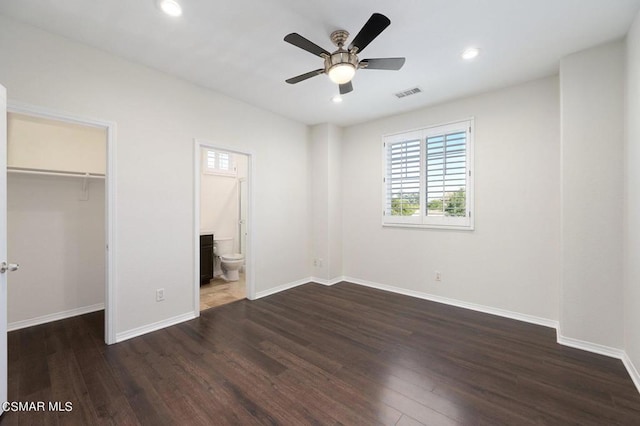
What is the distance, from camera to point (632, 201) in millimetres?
2189

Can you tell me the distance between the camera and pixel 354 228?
491 centimetres

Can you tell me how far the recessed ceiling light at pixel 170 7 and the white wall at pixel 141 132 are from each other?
1059mm

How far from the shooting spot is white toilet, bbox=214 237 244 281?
488 centimetres

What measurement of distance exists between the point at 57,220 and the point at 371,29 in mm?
3936

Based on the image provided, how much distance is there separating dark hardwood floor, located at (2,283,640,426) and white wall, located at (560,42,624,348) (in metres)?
0.38

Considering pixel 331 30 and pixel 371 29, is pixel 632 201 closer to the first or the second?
pixel 371 29

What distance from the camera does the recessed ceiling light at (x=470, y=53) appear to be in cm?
258

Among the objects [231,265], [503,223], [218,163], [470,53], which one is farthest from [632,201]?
[218,163]

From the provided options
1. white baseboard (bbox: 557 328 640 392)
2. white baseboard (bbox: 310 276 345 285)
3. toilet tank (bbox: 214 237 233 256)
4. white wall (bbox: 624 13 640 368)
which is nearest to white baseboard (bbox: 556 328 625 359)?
white baseboard (bbox: 557 328 640 392)

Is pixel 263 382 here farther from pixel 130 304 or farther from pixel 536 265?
pixel 536 265

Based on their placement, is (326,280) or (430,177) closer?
(430,177)

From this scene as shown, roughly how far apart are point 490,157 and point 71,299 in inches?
215

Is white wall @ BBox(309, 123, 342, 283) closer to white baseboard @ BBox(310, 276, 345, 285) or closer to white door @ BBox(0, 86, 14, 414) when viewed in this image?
white baseboard @ BBox(310, 276, 345, 285)

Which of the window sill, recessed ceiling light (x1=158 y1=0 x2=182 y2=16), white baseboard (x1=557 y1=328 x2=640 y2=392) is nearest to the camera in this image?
recessed ceiling light (x1=158 y1=0 x2=182 y2=16)
